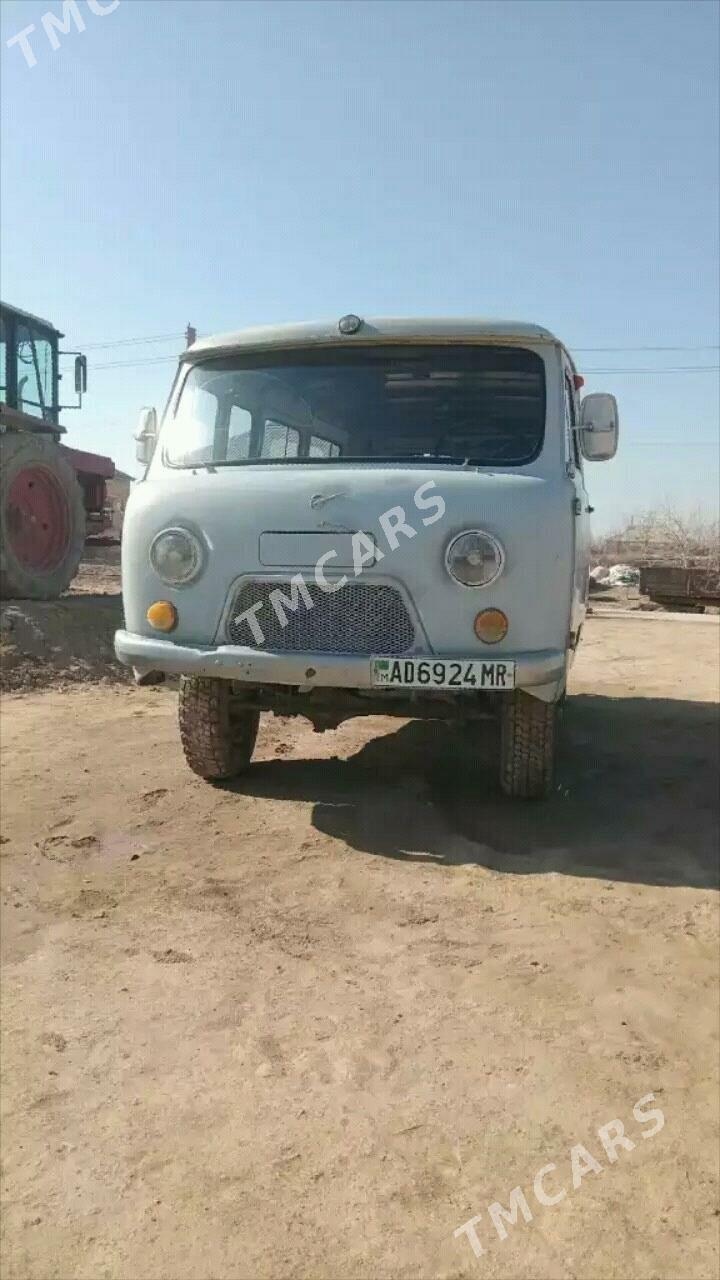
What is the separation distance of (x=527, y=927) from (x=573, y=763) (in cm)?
219

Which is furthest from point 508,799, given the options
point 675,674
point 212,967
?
point 675,674

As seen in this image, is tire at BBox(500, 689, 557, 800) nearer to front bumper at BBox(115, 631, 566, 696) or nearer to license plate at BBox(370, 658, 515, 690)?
front bumper at BBox(115, 631, 566, 696)

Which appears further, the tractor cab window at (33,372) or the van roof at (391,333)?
the tractor cab window at (33,372)

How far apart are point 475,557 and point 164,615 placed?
131 cm

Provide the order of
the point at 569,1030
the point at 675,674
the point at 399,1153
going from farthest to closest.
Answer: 1. the point at 675,674
2. the point at 569,1030
3. the point at 399,1153

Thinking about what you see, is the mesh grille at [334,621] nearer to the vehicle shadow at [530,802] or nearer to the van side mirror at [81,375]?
the vehicle shadow at [530,802]

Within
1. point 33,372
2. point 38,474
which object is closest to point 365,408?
point 38,474

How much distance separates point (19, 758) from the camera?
5223mm

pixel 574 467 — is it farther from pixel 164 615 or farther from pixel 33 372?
pixel 33 372

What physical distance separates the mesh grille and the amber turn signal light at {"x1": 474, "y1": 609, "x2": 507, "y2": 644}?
260 millimetres

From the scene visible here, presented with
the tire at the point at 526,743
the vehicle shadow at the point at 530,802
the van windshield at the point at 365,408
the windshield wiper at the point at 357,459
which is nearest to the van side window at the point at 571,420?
the van windshield at the point at 365,408

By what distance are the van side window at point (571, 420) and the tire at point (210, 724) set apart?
6.23 ft

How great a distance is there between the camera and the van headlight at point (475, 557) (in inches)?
141

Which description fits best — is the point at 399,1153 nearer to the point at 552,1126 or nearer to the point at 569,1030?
the point at 552,1126
